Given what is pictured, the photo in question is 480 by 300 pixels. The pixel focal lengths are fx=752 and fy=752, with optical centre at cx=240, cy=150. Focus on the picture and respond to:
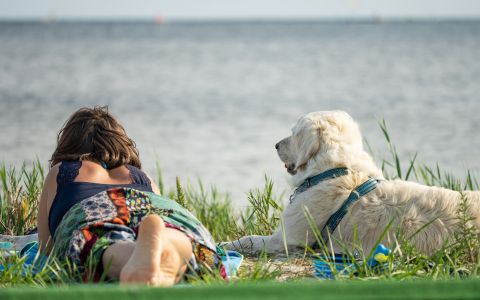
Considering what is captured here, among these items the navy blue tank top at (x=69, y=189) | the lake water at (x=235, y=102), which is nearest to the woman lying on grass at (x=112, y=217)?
the navy blue tank top at (x=69, y=189)

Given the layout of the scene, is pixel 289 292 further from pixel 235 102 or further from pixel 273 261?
pixel 235 102

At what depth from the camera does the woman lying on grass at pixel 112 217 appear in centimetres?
354

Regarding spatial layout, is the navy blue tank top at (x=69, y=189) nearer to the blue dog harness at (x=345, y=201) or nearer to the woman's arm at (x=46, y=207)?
the woman's arm at (x=46, y=207)

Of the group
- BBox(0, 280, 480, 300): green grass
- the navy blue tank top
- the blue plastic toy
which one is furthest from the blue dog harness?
BBox(0, 280, 480, 300): green grass

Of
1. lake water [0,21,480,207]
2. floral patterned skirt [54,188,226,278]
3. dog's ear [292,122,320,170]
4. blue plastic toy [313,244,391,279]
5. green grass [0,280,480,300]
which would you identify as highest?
lake water [0,21,480,207]

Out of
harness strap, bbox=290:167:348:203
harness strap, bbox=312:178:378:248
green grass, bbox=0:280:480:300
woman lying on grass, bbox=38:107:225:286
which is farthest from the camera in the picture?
harness strap, bbox=290:167:348:203

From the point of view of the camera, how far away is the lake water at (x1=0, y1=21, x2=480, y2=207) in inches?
521

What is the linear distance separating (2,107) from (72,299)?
62.6 feet

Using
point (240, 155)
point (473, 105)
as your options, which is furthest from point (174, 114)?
point (473, 105)

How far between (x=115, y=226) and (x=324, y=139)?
5.87ft

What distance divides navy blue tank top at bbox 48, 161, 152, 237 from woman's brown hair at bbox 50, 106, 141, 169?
0.17 metres

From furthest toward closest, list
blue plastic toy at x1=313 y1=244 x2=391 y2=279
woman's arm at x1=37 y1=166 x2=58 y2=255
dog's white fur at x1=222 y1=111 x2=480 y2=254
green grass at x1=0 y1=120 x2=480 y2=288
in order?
dog's white fur at x1=222 y1=111 x2=480 y2=254
woman's arm at x1=37 y1=166 x2=58 y2=255
blue plastic toy at x1=313 y1=244 x2=391 y2=279
green grass at x1=0 y1=120 x2=480 y2=288

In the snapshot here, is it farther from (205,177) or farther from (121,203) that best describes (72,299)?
(205,177)

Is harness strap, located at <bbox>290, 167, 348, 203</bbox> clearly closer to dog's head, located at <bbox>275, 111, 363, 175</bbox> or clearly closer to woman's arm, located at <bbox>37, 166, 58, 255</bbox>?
dog's head, located at <bbox>275, 111, 363, 175</bbox>
